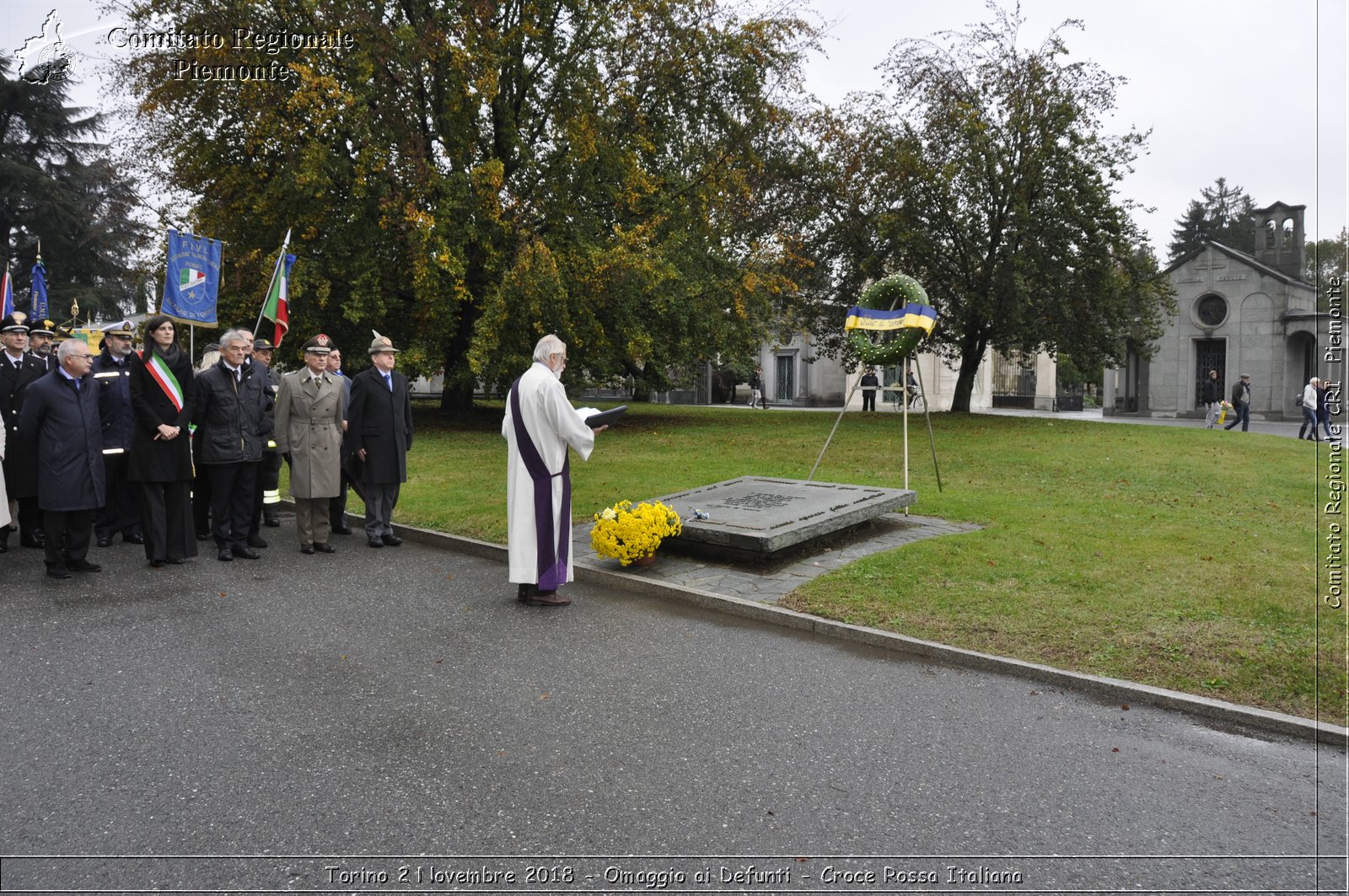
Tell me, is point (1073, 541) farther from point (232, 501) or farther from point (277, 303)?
point (277, 303)

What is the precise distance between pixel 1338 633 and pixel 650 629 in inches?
175

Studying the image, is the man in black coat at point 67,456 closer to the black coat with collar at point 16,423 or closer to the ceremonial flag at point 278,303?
the black coat with collar at point 16,423

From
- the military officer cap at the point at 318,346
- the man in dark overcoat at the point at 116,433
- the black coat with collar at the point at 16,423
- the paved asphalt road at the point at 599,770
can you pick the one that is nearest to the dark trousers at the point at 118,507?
the man in dark overcoat at the point at 116,433

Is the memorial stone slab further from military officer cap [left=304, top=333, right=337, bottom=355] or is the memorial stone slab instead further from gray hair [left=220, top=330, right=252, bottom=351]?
gray hair [left=220, top=330, right=252, bottom=351]

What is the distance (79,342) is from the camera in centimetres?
788

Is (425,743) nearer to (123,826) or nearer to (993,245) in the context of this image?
(123,826)

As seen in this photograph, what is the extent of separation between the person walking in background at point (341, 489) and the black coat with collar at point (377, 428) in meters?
0.12

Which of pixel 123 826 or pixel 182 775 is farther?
pixel 182 775

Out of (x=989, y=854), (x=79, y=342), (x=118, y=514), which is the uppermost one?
(x=79, y=342)

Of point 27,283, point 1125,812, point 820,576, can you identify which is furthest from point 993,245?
point 27,283

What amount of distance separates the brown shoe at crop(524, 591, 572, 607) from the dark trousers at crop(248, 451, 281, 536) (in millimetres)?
3753

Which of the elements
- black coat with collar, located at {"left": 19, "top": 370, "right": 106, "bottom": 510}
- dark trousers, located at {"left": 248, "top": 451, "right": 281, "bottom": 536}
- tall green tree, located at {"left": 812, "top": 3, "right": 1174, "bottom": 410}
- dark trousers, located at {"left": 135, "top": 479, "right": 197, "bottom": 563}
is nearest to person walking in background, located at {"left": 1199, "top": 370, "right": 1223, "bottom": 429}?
tall green tree, located at {"left": 812, "top": 3, "right": 1174, "bottom": 410}

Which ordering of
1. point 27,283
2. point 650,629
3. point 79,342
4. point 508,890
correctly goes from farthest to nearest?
point 27,283 → point 79,342 → point 650,629 → point 508,890

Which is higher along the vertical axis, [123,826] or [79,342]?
[79,342]
